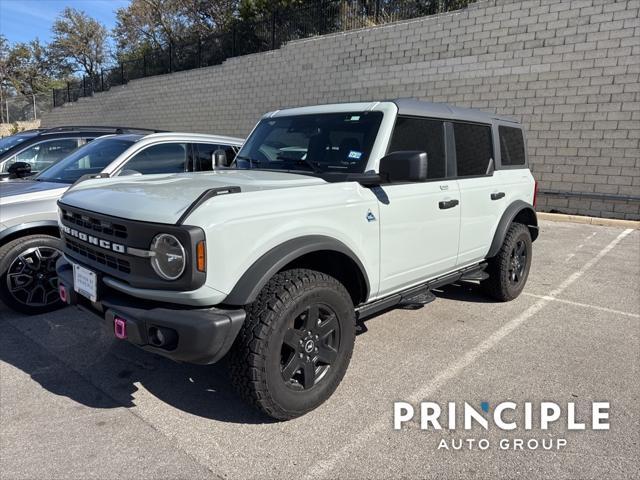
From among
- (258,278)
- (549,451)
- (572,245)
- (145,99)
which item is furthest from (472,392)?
(145,99)

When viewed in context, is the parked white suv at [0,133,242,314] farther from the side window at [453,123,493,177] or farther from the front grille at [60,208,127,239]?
the side window at [453,123,493,177]

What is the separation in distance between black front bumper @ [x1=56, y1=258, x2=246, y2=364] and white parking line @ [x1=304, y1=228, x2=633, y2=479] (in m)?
0.80

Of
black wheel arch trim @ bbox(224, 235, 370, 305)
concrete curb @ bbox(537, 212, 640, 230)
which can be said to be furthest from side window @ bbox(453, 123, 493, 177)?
concrete curb @ bbox(537, 212, 640, 230)

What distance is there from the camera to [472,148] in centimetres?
435

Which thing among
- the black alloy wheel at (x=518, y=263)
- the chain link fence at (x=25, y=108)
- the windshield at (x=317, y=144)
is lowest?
the black alloy wheel at (x=518, y=263)

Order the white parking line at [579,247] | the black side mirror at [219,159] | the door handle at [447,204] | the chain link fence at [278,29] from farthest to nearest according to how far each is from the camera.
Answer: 1. the chain link fence at [278,29]
2. the white parking line at [579,247]
3. the black side mirror at [219,159]
4. the door handle at [447,204]

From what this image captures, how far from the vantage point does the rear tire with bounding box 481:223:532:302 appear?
477 centimetres

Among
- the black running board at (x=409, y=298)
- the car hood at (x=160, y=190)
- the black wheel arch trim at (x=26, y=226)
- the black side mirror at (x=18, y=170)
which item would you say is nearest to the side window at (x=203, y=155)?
the black wheel arch trim at (x=26, y=226)

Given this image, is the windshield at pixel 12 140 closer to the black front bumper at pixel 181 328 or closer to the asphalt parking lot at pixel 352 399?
the asphalt parking lot at pixel 352 399

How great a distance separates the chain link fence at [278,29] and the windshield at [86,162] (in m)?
11.4

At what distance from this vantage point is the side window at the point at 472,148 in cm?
415

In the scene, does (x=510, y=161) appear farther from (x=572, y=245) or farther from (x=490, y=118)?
(x=572, y=245)

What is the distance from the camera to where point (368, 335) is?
13.3 ft

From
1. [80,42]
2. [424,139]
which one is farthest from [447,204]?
[80,42]
